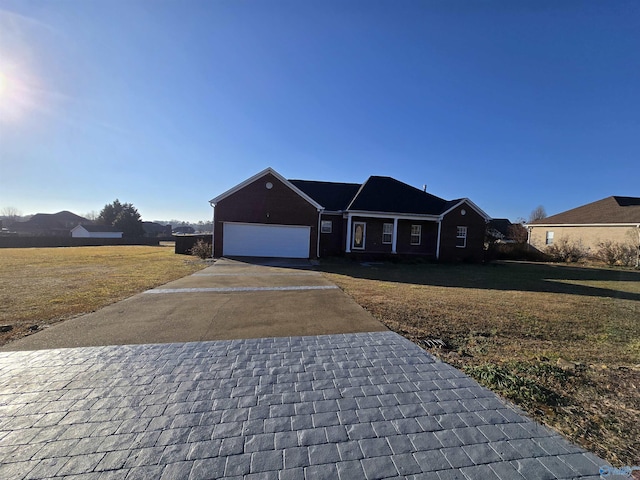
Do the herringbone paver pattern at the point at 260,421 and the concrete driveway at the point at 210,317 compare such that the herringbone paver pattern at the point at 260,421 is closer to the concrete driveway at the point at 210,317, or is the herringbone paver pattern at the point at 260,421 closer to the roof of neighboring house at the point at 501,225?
the concrete driveway at the point at 210,317

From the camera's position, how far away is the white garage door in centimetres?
1873

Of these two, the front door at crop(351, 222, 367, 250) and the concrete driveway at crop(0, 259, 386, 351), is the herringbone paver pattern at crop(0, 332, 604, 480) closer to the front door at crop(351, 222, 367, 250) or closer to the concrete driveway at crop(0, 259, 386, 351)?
the concrete driveway at crop(0, 259, 386, 351)

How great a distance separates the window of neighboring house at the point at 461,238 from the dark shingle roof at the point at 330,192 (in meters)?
8.17

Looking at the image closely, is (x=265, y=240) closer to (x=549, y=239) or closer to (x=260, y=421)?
(x=260, y=421)

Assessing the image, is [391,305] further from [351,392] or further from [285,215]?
[285,215]

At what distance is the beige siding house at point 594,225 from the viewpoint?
864 inches

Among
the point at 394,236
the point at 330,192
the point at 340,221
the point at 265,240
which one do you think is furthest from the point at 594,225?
the point at 265,240

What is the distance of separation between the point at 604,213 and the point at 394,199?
1824 cm

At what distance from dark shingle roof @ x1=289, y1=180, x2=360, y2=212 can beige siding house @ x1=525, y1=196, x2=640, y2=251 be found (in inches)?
726

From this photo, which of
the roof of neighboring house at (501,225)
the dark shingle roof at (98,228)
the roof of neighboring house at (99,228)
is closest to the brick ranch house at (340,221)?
the roof of neighboring house at (501,225)

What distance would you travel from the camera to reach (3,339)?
4.88 metres

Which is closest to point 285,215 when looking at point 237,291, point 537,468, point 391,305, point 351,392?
point 237,291

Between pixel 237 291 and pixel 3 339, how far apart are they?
15.8 feet

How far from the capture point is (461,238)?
840 inches
